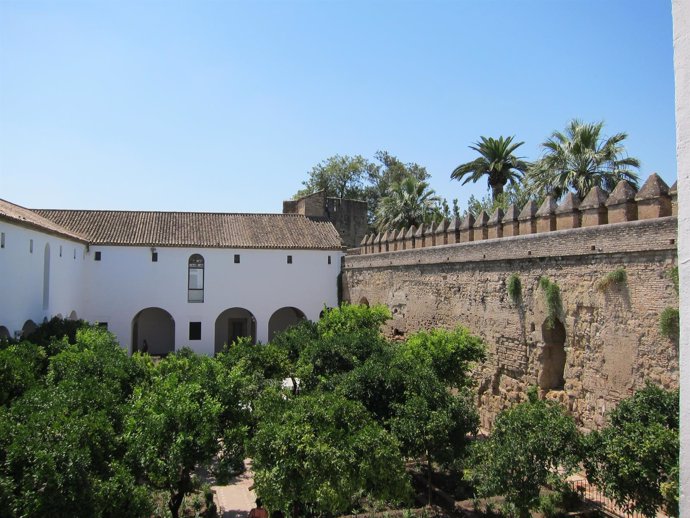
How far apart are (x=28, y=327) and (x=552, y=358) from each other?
1488 cm

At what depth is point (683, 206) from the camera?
1827 millimetres

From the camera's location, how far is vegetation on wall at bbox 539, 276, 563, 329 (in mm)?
11414

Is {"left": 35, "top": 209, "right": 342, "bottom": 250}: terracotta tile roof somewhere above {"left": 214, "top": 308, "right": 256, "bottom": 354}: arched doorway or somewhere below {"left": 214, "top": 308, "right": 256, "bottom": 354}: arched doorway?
above

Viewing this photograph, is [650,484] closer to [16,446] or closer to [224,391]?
[224,391]

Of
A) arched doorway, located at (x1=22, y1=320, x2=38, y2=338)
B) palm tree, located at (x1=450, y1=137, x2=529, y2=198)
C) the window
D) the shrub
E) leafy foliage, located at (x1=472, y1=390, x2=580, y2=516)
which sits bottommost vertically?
leafy foliage, located at (x1=472, y1=390, x2=580, y2=516)

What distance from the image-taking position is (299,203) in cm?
2898

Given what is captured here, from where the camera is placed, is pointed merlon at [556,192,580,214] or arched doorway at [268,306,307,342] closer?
pointed merlon at [556,192,580,214]

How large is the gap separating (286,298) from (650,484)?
1895 centimetres

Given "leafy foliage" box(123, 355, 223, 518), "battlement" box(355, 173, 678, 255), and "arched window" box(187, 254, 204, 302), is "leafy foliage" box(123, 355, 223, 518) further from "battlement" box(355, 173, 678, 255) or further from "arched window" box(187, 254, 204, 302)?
"arched window" box(187, 254, 204, 302)

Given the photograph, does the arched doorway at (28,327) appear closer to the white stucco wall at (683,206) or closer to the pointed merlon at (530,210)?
the pointed merlon at (530,210)

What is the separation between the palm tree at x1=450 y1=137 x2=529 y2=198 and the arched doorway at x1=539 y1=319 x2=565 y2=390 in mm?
15495

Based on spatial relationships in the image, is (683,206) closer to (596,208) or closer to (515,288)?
(596,208)

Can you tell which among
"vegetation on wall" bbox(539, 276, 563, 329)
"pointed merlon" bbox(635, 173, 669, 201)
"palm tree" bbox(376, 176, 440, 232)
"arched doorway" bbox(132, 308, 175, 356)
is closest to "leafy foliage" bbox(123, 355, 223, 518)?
"vegetation on wall" bbox(539, 276, 563, 329)

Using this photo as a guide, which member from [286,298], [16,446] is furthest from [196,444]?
[286,298]
